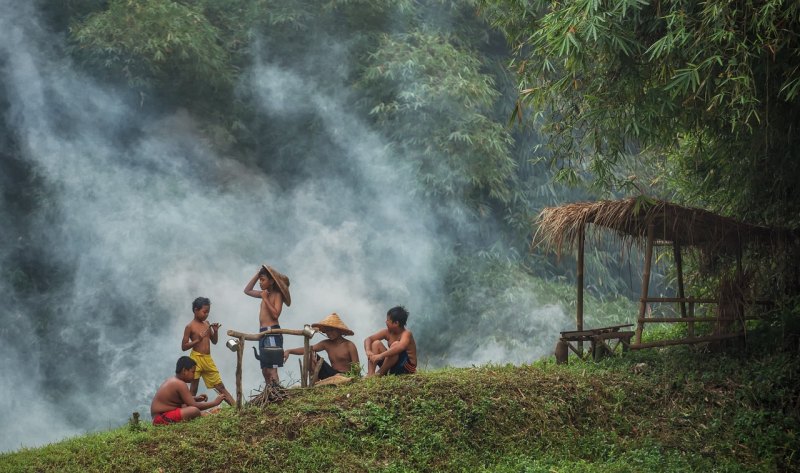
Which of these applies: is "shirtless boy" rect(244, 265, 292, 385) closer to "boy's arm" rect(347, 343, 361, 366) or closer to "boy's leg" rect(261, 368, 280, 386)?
"boy's leg" rect(261, 368, 280, 386)

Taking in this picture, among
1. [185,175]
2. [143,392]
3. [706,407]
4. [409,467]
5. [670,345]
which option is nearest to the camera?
[409,467]

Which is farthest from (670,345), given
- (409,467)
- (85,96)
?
(85,96)

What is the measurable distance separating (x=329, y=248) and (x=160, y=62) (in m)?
3.94

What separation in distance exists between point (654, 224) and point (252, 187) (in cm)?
810

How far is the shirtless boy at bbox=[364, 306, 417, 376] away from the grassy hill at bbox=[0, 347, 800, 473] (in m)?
0.25

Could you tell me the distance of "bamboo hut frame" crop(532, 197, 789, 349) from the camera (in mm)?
9594

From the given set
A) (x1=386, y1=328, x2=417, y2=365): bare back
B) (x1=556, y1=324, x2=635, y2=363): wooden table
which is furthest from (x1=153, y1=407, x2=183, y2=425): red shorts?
(x1=556, y1=324, x2=635, y2=363): wooden table

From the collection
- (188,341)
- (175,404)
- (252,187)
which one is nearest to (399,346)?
(188,341)

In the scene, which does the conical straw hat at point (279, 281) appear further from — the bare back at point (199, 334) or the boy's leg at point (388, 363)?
the boy's leg at point (388, 363)

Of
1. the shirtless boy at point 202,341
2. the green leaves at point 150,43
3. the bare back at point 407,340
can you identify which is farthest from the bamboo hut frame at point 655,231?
the green leaves at point 150,43

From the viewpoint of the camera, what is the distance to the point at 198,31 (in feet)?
49.3

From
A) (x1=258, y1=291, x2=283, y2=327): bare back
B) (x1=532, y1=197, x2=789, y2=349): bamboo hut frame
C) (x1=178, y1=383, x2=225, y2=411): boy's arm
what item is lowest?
(x1=178, y1=383, x2=225, y2=411): boy's arm

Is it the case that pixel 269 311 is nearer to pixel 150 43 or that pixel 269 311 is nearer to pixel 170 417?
pixel 170 417

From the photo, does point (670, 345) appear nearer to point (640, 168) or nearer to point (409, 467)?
point (409, 467)
